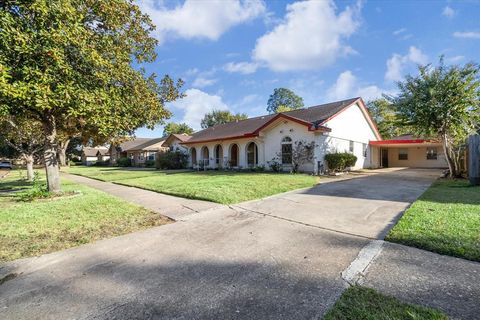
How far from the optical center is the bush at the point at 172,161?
2681 centimetres

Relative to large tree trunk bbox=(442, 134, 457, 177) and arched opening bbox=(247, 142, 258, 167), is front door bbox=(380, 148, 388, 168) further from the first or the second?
arched opening bbox=(247, 142, 258, 167)

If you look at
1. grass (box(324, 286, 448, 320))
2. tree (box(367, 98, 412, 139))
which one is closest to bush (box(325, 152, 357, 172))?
Answer: grass (box(324, 286, 448, 320))

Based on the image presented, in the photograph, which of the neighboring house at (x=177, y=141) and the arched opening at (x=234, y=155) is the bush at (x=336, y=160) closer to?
the arched opening at (x=234, y=155)

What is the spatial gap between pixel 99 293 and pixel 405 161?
3189cm

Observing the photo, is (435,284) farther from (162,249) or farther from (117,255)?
(117,255)

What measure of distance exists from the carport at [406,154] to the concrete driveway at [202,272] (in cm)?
2175

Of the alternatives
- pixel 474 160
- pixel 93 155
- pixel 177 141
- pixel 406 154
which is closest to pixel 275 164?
pixel 474 160

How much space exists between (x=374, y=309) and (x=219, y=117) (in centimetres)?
5694

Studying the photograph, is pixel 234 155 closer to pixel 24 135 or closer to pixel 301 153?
pixel 301 153

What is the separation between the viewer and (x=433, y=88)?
11.9m

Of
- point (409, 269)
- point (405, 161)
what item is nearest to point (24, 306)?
point (409, 269)

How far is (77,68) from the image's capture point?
275 inches

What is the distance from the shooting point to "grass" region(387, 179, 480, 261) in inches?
142

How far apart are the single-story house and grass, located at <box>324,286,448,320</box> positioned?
13583mm
